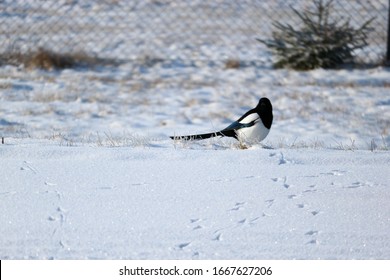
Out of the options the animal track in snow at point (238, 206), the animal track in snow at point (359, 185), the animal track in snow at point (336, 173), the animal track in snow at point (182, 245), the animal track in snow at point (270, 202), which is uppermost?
the animal track in snow at point (359, 185)

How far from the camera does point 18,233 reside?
2.99 m

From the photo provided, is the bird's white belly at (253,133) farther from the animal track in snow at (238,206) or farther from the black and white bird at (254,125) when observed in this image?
the animal track in snow at (238,206)

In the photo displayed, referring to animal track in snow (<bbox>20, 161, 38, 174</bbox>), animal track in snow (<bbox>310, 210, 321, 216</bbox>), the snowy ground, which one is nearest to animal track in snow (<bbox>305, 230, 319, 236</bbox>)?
the snowy ground

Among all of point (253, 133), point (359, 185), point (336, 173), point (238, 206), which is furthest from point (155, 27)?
point (238, 206)

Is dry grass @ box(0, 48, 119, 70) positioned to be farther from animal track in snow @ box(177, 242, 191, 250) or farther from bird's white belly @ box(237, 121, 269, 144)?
animal track in snow @ box(177, 242, 191, 250)

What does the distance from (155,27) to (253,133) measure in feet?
25.8

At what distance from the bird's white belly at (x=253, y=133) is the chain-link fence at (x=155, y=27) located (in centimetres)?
486

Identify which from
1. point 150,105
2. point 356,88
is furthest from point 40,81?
point 356,88

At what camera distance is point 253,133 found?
4336 mm

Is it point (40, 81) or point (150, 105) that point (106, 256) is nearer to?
point (150, 105)

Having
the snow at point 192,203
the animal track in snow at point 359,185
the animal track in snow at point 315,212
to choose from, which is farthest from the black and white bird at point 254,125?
the animal track in snow at point 315,212

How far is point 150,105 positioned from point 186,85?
96 cm

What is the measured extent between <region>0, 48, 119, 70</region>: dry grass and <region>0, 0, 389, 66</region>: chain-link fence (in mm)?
229

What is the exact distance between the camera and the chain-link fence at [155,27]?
9734 mm
